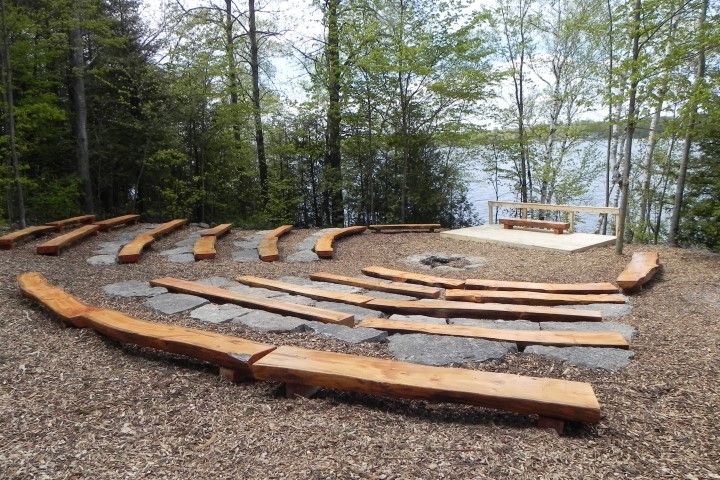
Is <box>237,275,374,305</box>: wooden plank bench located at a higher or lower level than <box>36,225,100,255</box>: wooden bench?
lower

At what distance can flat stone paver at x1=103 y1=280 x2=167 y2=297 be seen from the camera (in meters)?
4.32

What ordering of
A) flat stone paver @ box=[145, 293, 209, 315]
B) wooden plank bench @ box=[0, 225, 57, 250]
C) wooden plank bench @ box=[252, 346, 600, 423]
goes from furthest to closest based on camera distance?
wooden plank bench @ box=[0, 225, 57, 250], flat stone paver @ box=[145, 293, 209, 315], wooden plank bench @ box=[252, 346, 600, 423]

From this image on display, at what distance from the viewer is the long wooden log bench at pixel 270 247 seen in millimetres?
6328

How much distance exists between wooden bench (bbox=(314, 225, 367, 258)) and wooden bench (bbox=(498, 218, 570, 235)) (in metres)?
3.13

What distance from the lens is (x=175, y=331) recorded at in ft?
9.43

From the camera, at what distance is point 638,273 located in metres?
4.85

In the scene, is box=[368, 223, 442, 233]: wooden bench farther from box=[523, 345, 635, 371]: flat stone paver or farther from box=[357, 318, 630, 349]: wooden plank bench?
box=[523, 345, 635, 371]: flat stone paver

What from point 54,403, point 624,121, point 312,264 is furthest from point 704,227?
point 54,403

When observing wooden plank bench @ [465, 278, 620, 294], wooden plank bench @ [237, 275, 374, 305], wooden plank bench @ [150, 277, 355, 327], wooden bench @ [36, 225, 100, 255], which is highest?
wooden bench @ [36, 225, 100, 255]

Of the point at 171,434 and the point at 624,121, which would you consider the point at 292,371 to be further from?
the point at 624,121

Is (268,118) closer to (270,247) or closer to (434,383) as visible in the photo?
(270,247)

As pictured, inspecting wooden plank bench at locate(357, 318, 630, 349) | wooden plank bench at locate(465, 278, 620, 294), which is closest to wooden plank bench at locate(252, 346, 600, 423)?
→ wooden plank bench at locate(357, 318, 630, 349)

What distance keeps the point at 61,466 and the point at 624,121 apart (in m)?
7.30

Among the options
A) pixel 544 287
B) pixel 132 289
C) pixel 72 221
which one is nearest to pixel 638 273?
pixel 544 287
